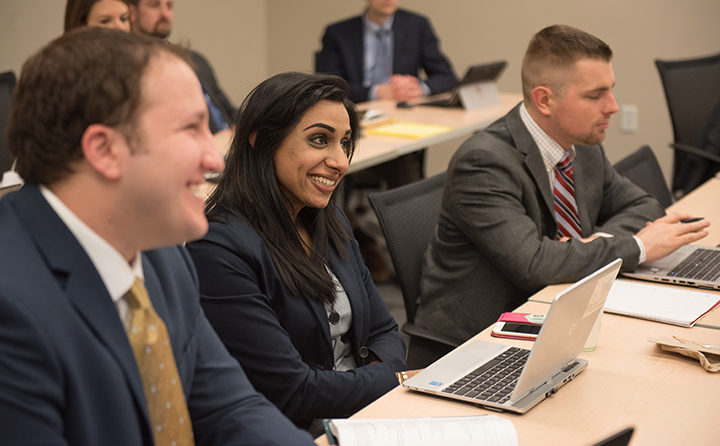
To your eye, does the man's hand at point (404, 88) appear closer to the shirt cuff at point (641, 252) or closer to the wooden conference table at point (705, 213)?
the wooden conference table at point (705, 213)

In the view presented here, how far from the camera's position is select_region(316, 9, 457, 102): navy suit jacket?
4.80 m

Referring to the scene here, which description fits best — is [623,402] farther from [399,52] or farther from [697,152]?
[399,52]

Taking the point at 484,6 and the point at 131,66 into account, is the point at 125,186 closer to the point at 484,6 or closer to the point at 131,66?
the point at 131,66

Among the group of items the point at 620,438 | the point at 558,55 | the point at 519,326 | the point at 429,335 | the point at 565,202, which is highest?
the point at 558,55

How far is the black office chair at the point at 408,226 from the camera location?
214 centimetres

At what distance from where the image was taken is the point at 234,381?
1.15 meters

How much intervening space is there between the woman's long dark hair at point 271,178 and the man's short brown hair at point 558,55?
85 centimetres

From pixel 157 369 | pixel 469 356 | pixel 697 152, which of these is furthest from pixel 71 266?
pixel 697 152

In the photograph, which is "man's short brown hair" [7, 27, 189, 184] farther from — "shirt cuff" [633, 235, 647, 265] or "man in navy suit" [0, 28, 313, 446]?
"shirt cuff" [633, 235, 647, 265]

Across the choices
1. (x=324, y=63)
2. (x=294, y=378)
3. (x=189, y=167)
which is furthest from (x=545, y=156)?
(x=324, y=63)

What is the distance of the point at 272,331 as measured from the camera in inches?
58.2

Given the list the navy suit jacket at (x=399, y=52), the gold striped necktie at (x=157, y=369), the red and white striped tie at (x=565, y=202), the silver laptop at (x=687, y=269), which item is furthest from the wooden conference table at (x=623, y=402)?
the navy suit jacket at (x=399, y=52)

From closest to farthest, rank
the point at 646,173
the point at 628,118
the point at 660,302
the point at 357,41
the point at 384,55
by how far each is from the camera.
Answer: the point at 660,302 < the point at 646,173 < the point at 357,41 < the point at 384,55 < the point at 628,118

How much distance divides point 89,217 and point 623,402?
976 mm
